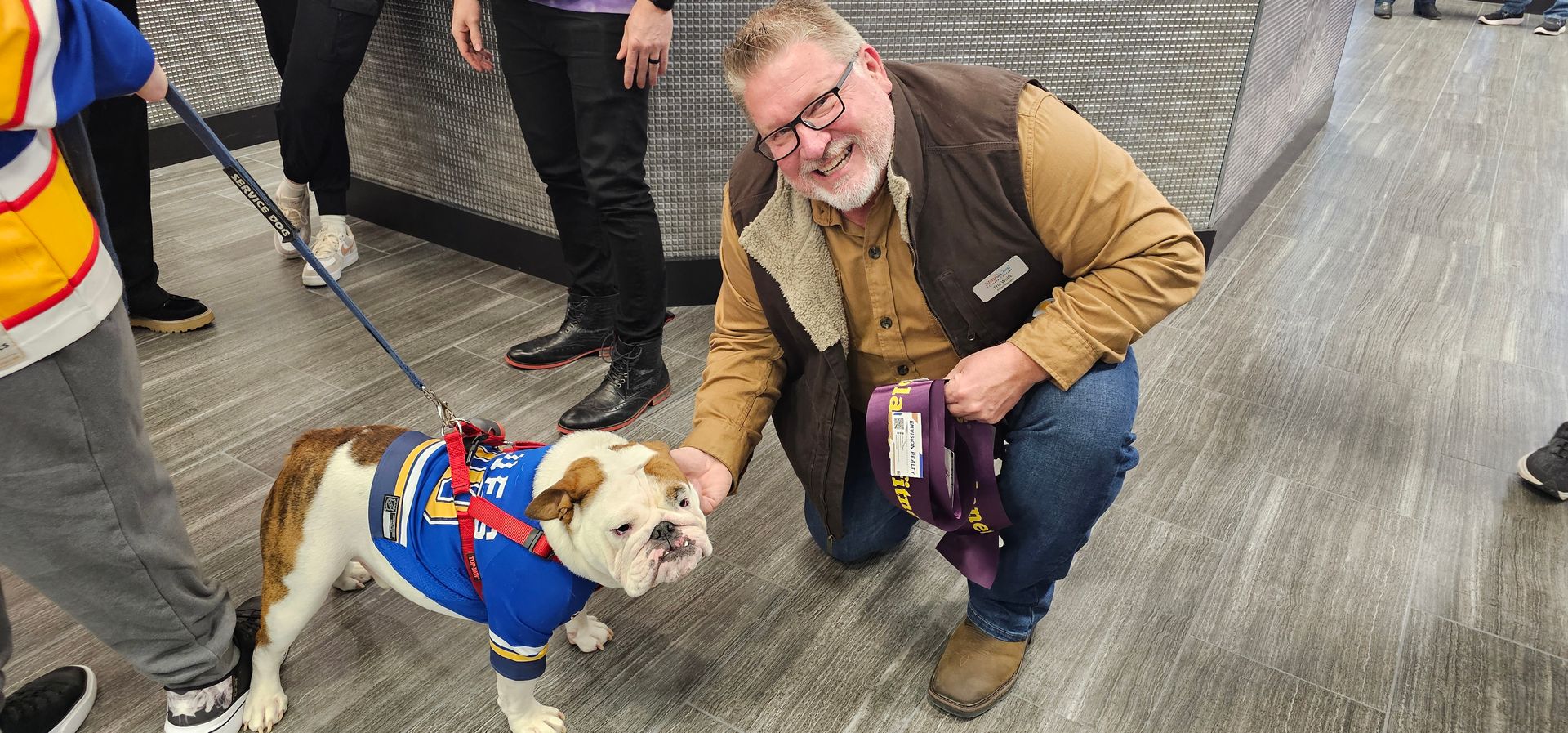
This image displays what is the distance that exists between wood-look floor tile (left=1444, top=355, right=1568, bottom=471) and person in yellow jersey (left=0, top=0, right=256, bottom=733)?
2563mm

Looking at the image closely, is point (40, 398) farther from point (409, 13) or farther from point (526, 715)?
point (409, 13)

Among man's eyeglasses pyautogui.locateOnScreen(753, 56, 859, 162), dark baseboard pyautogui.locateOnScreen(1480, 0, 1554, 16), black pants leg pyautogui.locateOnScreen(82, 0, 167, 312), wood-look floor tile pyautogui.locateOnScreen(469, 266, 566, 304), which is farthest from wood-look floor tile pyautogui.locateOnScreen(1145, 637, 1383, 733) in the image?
dark baseboard pyautogui.locateOnScreen(1480, 0, 1554, 16)

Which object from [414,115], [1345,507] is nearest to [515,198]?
[414,115]

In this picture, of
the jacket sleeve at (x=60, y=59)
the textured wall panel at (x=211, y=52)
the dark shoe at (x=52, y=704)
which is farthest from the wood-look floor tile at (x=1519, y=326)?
the textured wall panel at (x=211, y=52)

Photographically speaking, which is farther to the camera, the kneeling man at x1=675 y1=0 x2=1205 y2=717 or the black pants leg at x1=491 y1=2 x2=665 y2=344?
the black pants leg at x1=491 y1=2 x2=665 y2=344

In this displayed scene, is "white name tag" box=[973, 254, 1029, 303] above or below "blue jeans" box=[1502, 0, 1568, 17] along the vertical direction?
above

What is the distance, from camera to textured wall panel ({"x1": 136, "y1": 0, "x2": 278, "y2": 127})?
384cm

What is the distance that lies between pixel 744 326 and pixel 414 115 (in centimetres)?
213

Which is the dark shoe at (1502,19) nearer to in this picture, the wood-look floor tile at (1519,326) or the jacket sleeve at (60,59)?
the wood-look floor tile at (1519,326)

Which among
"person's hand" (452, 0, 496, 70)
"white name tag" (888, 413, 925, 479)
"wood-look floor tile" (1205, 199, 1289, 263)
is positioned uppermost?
"person's hand" (452, 0, 496, 70)

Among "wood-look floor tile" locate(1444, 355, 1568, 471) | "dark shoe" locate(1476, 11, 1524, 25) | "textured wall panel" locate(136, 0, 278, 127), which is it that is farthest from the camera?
"dark shoe" locate(1476, 11, 1524, 25)

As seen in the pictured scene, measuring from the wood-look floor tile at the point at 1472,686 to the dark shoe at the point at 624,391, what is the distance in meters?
1.65

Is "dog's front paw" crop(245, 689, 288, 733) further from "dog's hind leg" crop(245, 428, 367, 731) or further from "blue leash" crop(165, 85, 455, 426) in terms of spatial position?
"blue leash" crop(165, 85, 455, 426)

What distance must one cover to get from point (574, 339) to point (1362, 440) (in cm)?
198
